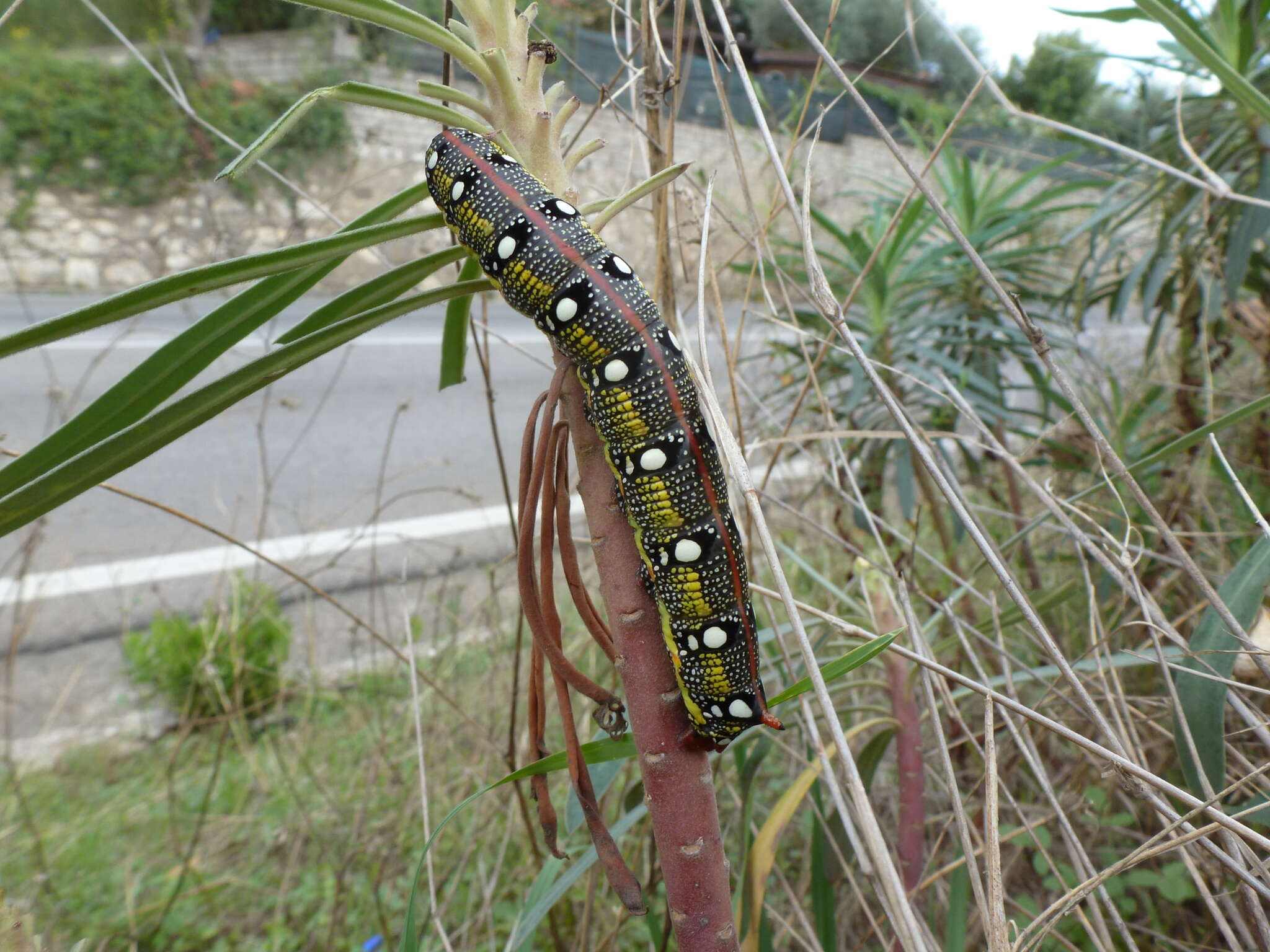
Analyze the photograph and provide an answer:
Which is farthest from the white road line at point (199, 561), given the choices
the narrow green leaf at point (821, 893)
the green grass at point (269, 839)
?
the narrow green leaf at point (821, 893)

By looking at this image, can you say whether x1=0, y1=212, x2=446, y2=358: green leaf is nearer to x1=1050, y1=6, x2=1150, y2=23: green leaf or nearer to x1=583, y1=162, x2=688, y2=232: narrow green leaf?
x1=583, y1=162, x2=688, y2=232: narrow green leaf

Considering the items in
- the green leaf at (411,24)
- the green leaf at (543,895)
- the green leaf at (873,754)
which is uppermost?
the green leaf at (411,24)

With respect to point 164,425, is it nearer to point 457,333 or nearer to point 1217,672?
point 457,333

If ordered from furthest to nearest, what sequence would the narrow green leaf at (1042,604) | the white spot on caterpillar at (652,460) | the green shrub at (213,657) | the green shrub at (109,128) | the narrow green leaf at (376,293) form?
1. the green shrub at (109,128)
2. the green shrub at (213,657)
3. the narrow green leaf at (1042,604)
4. the narrow green leaf at (376,293)
5. the white spot on caterpillar at (652,460)

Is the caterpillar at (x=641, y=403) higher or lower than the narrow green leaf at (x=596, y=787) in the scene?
higher

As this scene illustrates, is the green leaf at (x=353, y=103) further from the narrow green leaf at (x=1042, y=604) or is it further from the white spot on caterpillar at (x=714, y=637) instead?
the narrow green leaf at (x=1042, y=604)

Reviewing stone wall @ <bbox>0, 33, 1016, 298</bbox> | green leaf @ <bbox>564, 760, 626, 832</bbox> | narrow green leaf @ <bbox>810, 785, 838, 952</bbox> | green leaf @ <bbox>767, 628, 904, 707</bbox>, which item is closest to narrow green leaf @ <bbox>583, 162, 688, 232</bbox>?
green leaf @ <bbox>767, 628, 904, 707</bbox>

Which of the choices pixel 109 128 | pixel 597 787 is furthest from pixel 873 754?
pixel 109 128
